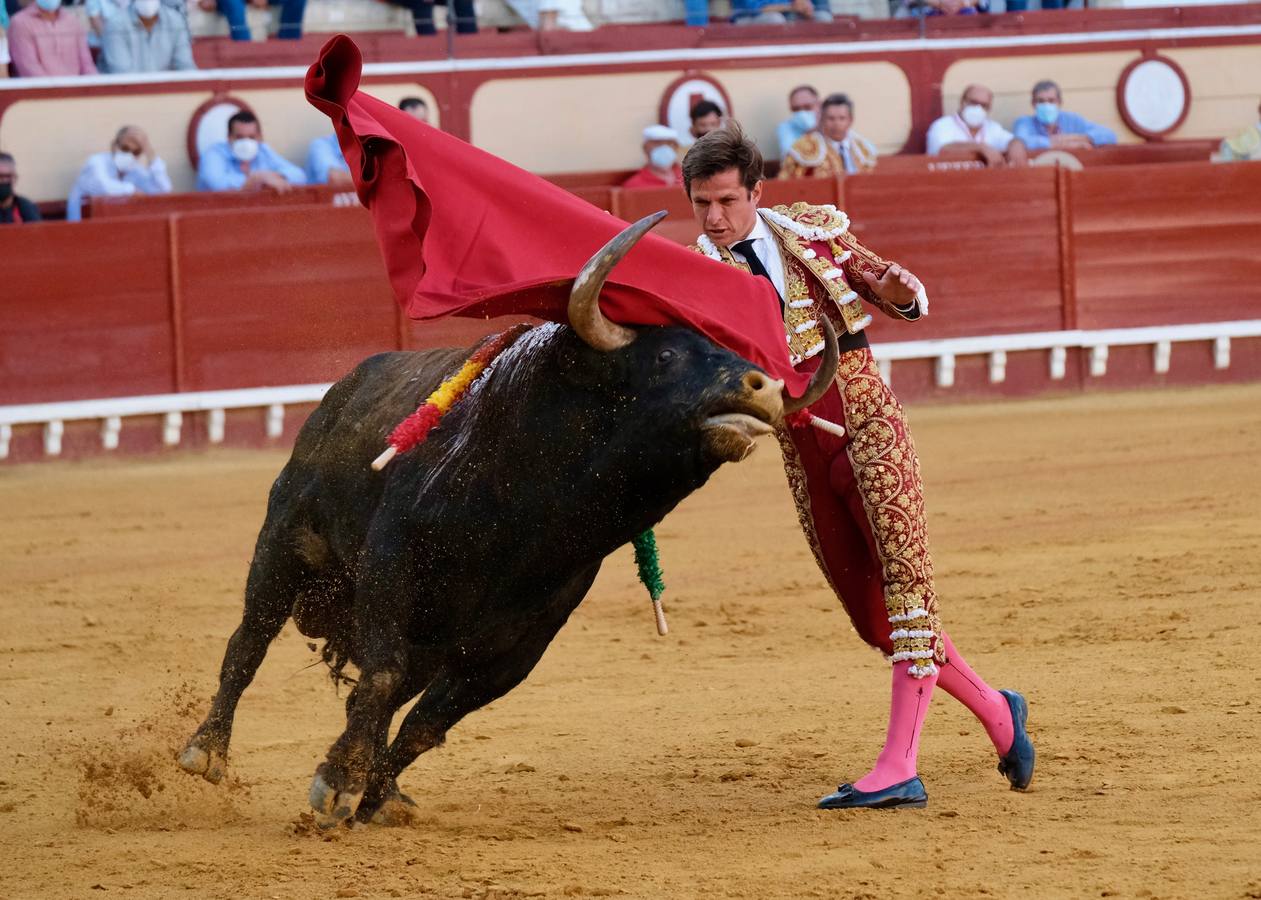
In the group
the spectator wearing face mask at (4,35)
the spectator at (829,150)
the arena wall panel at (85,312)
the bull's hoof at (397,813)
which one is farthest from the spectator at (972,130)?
the bull's hoof at (397,813)

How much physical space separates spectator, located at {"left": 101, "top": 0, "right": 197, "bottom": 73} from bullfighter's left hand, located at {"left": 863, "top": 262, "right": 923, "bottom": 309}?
764 centimetres

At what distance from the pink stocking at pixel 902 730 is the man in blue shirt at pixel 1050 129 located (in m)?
8.07

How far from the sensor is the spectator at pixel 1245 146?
434 inches

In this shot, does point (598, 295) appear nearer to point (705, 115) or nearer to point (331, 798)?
point (331, 798)

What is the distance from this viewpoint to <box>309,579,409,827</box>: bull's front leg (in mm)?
3174

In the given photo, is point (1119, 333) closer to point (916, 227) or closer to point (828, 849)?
point (916, 227)

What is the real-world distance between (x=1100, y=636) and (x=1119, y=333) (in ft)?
18.8

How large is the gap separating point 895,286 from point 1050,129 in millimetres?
8390

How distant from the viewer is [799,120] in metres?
10.5

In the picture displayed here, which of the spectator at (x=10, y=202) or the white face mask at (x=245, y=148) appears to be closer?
the spectator at (x=10, y=202)

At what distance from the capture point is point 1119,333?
1046 centimetres

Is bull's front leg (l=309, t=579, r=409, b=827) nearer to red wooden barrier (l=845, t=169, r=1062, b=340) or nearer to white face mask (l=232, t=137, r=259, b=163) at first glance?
white face mask (l=232, t=137, r=259, b=163)

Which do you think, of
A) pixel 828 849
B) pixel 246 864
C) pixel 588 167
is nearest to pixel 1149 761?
pixel 828 849

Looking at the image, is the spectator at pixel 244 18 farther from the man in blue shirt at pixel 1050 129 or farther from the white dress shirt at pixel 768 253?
the white dress shirt at pixel 768 253
